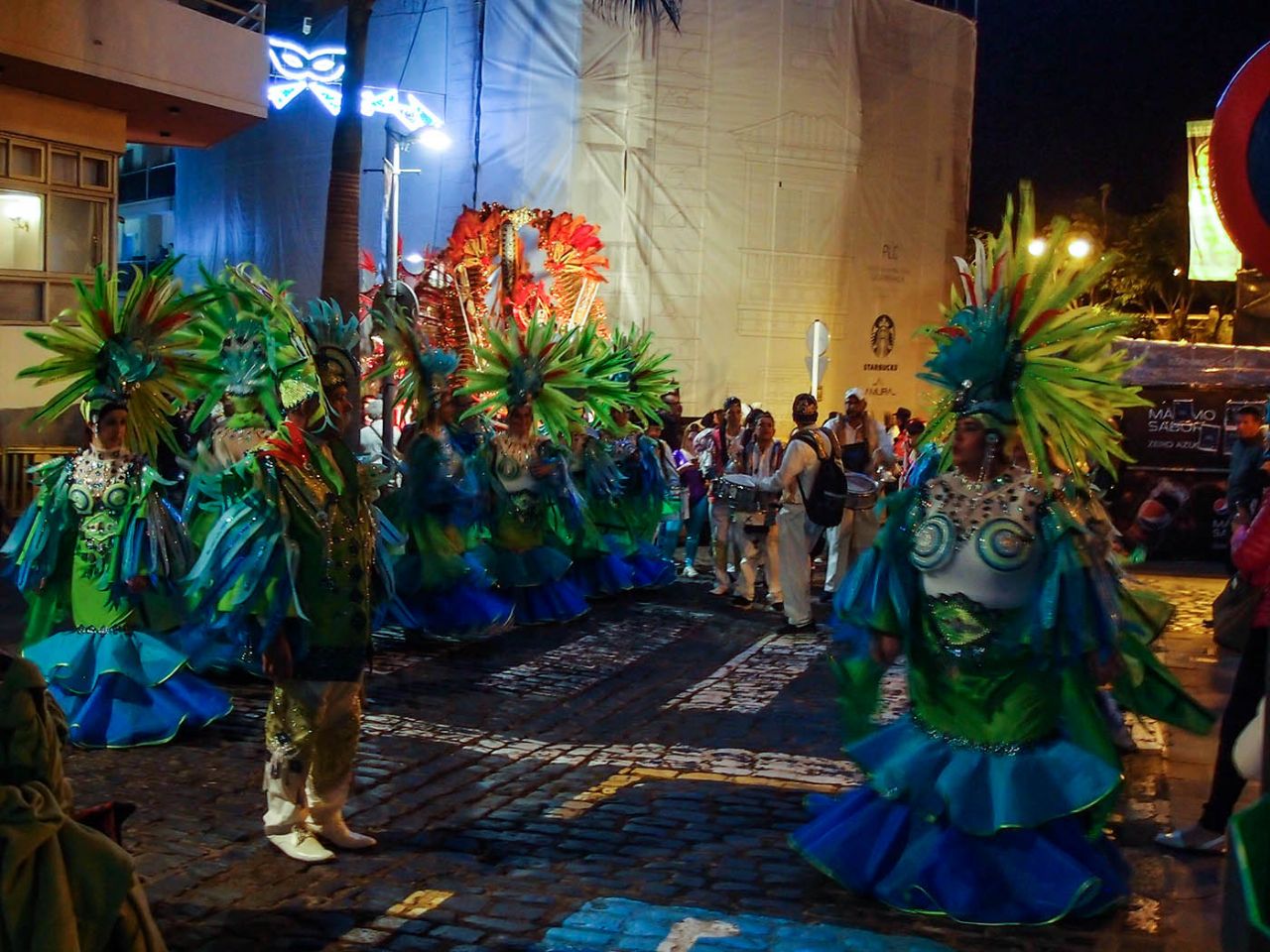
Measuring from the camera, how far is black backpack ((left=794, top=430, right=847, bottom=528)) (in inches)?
455

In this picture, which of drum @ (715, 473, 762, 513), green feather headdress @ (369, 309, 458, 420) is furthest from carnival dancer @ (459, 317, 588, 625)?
drum @ (715, 473, 762, 513)

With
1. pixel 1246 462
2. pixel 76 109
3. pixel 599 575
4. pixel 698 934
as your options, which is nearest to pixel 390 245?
pixel 76 109

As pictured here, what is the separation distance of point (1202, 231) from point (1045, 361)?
1791 centimetres

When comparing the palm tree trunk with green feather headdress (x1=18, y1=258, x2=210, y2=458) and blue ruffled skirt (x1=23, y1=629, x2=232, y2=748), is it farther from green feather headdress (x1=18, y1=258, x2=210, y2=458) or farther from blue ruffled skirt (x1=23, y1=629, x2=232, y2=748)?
blue ruffled skirt (x1=23, y1=629, x2=232, y2=748)

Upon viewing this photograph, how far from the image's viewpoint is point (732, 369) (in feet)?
79.7

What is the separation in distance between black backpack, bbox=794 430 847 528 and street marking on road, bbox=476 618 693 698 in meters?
1.56

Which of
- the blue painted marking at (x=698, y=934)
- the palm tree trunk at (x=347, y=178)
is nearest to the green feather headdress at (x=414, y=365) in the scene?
the palm tree trunk at (x=347, y=178)

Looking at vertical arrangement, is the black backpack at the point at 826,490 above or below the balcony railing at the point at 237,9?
below

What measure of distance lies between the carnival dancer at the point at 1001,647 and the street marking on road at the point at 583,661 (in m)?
3.90

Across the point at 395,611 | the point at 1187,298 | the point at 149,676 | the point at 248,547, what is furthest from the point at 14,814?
the point at 1187,298

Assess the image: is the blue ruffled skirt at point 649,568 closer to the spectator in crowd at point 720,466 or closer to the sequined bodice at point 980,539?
the spectator in crowd at point 720,466

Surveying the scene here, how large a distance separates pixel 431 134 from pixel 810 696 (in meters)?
16.9

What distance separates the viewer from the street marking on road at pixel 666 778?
6797 mm

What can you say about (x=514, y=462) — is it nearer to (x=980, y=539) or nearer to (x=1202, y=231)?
(x=980, y=539)
